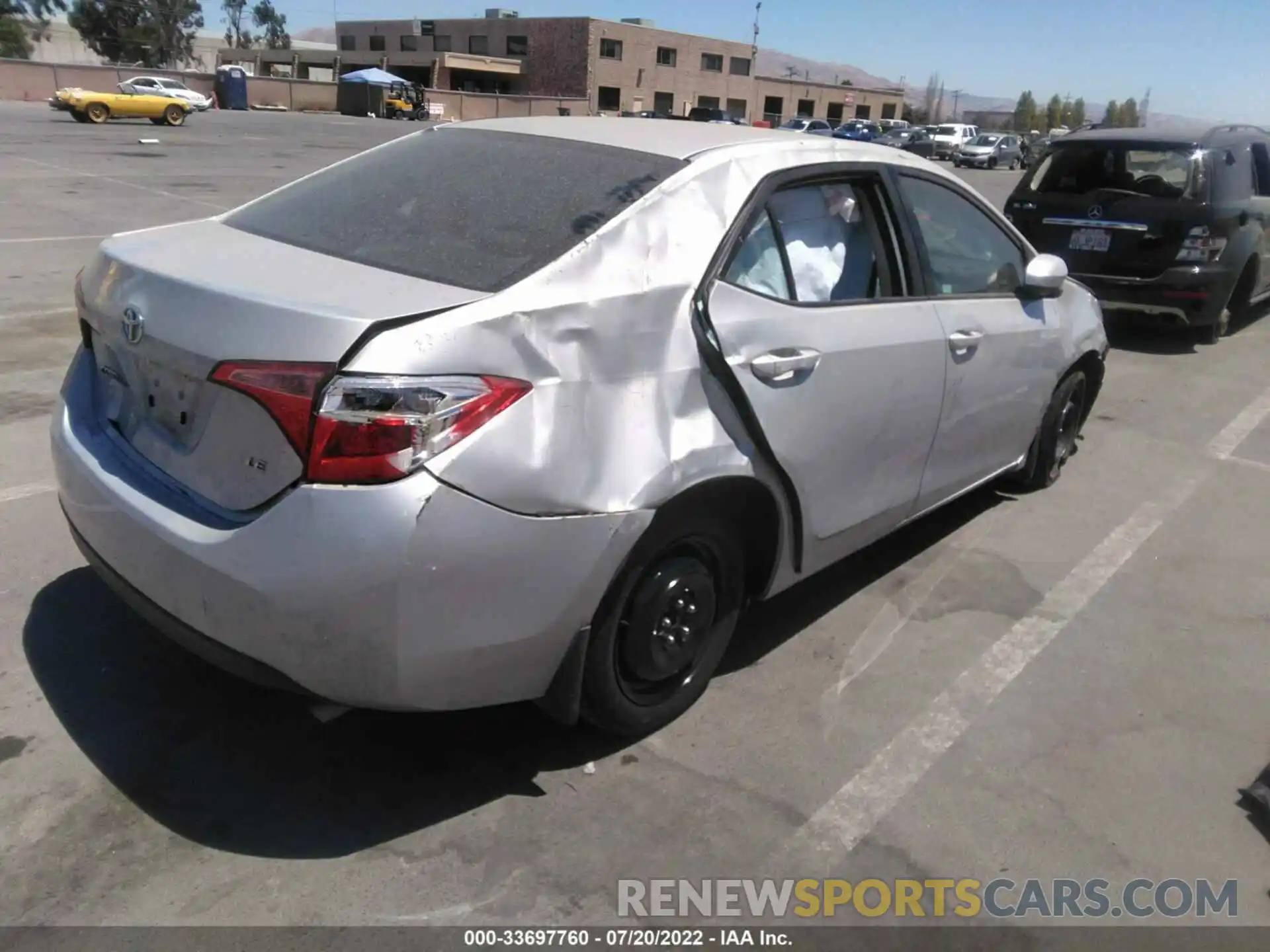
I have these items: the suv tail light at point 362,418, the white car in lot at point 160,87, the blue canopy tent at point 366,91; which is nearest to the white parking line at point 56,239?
the suv tail light at point 362,418

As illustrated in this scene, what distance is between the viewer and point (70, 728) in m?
3.14

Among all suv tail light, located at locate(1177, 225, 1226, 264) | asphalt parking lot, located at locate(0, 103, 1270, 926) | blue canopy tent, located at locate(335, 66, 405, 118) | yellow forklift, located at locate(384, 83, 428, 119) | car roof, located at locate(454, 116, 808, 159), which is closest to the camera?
asphalt parking lot, located at locate(0, 103, 1270, 926)

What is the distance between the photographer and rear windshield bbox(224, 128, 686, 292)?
291 cm

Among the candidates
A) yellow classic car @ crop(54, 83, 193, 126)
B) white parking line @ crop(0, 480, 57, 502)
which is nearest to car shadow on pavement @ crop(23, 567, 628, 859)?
white parking line @ crop(0, 480, 57, 502)

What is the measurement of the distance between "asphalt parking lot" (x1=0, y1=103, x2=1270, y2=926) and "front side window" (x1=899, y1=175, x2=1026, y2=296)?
1194mm

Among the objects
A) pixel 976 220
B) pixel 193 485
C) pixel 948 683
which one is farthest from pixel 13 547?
pixel 976 220

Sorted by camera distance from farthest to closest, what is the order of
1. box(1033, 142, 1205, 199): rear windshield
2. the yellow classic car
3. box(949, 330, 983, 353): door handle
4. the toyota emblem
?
the yellow classic car → box(1033, 142, 1205, 199): rear windshield → box(949, 330, 983, 353): door handle → the toyota emblem

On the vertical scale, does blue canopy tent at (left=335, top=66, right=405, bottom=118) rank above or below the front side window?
below

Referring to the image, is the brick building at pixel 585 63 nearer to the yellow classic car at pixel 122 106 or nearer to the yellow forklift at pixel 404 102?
the yellow forklift at pixel 404 102

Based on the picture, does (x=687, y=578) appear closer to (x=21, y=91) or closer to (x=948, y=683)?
(x=948, y=683)

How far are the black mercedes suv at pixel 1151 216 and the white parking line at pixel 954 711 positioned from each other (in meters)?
4.36

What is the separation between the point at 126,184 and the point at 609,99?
6649 centimetres

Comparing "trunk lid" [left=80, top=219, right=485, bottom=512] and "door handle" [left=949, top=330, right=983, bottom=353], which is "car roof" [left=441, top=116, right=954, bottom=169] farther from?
"trunk lid" [left=80, top=219, right=485, bottom=512]

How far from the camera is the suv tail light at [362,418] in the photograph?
95.0 inches
